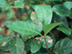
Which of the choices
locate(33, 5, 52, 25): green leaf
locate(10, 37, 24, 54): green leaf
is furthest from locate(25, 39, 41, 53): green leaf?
locate(33, 5, 52, 25): green leaf

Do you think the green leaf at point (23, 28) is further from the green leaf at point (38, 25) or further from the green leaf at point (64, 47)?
the green leaf at point (64, 47)

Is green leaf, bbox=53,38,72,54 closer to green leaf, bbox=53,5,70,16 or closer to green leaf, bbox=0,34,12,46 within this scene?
green leaf, bbox=53,5,70,16

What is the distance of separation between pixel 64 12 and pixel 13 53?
1.66 ft

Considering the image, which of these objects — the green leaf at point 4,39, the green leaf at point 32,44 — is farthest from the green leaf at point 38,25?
the green leaf at point 4,39

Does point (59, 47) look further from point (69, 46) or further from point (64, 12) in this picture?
point (64, 12)

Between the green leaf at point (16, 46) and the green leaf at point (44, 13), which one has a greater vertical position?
the green leaf at point (44, 13)

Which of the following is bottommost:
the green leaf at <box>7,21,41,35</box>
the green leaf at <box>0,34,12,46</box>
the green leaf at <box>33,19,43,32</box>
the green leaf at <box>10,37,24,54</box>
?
the green leaf at <box>10,37,24,54</box>

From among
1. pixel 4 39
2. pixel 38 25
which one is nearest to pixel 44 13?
pixel 38 25

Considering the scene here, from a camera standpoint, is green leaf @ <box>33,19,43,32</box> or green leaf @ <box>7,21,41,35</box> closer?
green leaf @ <box>7,21,41,35</box>

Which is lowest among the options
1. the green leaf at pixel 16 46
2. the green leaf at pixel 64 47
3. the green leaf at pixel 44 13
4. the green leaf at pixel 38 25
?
the green leaf at pixel 64 47

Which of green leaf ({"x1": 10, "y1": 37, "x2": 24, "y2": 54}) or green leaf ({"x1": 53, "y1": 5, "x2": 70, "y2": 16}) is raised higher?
green leaf ({"x1": 53, "y1": 5, "x2": 70, "y2": 16})

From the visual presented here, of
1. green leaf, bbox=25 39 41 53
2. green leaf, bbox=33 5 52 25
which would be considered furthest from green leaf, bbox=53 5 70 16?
green leaf, bbox=25 39 41 53

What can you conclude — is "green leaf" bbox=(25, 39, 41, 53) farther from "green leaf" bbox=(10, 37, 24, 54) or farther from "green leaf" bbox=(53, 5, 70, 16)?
"green leaf" bbox=(53, 5, 70, 16)

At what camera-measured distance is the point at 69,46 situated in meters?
0.67
